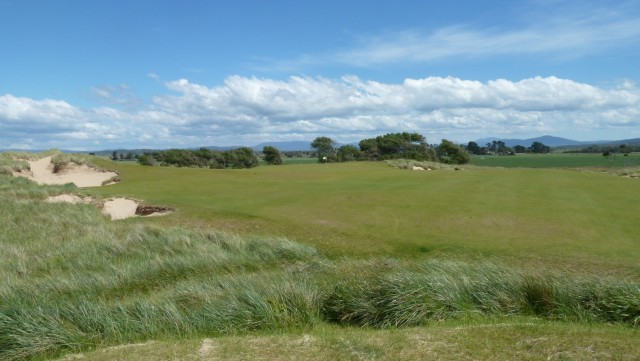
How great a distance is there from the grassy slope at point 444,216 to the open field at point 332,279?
0.09 meters

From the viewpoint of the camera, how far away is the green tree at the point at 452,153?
334ft

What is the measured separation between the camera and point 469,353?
589 centimetres

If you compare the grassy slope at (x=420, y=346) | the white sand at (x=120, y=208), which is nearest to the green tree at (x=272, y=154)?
the white sand at (x=120, y=208)

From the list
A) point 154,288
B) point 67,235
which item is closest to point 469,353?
point 154,288

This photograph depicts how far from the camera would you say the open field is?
256 inches

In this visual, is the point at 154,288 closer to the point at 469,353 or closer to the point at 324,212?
the point at 469,353

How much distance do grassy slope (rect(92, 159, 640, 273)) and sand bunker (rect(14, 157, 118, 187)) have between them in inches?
456

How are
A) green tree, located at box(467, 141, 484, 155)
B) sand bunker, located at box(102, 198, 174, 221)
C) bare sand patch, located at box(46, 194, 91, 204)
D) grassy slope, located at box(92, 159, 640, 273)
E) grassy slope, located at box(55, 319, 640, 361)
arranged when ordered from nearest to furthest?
grassy slope, located at box(55, 319, 640, 361), grassy slope, located at box(92, 159, 640, 273), sand bunker, located at box(102, 198, 174, 221), bare sand patch, located at box(46, 194, 91, 204), green tree, located at box(467, 141, 484, 155)

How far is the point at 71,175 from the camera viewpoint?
37.9 metres

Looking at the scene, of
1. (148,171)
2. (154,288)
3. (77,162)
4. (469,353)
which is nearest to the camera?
(469,353)

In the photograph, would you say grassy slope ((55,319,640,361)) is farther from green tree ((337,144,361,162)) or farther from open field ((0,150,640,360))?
green tree ((337,144,361,162))

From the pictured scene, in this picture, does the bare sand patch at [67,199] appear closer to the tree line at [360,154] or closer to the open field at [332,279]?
the open field at [332,279]

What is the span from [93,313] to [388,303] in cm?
456

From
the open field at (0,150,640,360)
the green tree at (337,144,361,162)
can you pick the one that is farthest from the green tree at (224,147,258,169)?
the open field at (0,150,640,360)
